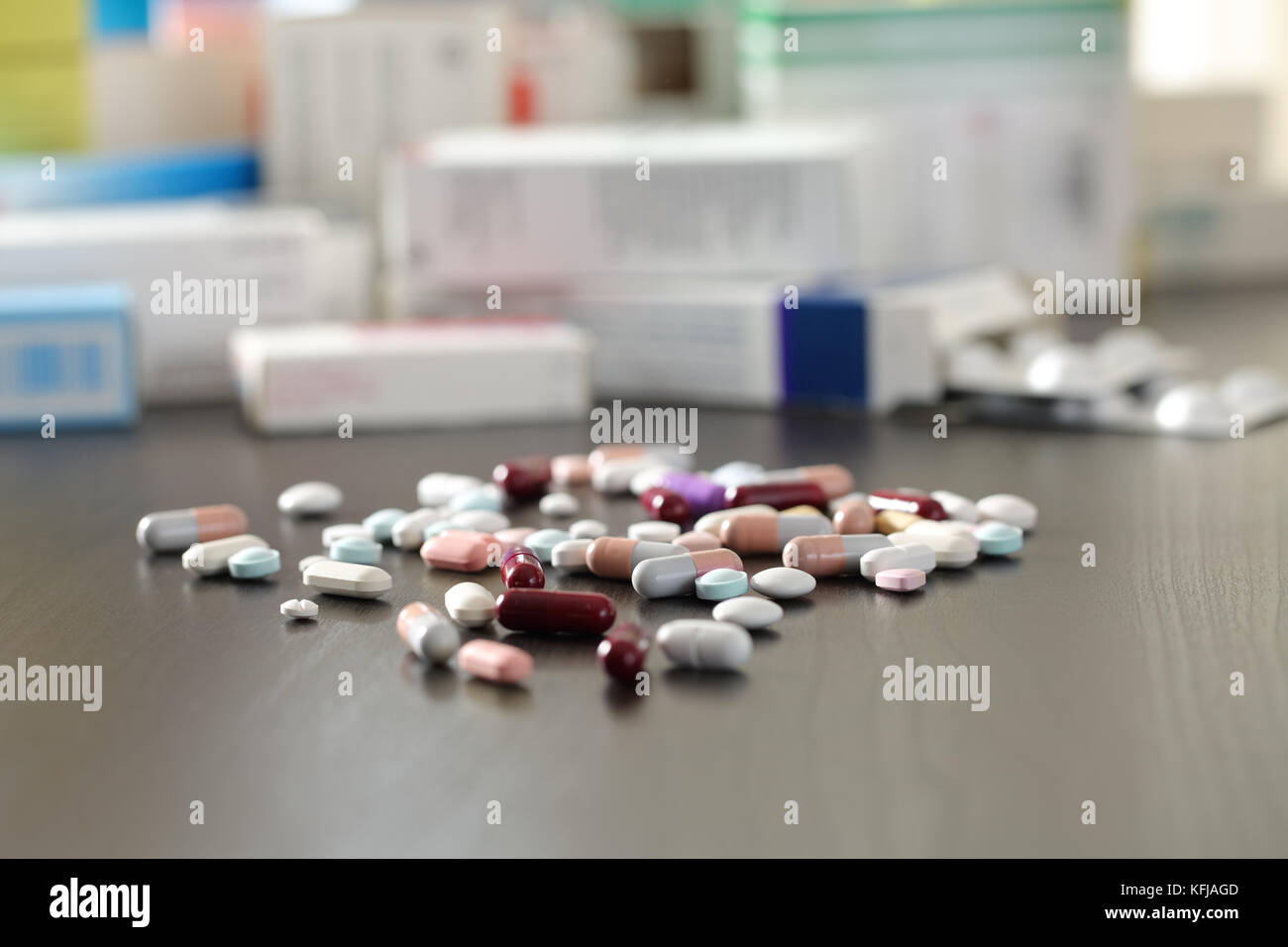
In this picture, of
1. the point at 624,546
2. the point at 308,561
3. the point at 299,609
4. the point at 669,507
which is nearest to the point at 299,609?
the point at 299,609

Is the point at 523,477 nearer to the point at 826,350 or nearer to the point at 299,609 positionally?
the point at 299,609

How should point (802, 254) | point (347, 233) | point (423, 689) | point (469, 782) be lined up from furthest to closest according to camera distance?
point (347, 233), point (802, 254), point (423, 689), point (469, 782)

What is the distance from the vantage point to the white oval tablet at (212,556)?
3.34 ft

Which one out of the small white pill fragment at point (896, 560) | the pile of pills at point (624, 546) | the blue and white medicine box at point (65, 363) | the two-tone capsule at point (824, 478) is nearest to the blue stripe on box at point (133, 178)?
the blue and white medicine box at point (65, 363)

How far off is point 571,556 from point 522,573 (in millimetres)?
64

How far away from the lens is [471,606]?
882mm

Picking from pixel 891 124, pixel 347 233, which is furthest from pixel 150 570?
pixel 891 124

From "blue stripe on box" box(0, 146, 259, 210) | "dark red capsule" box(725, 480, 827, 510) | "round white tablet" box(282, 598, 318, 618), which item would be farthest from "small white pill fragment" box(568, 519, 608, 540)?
"blue stripe on box" box(0, 146, 259, 210)

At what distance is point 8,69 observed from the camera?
241 centimetres

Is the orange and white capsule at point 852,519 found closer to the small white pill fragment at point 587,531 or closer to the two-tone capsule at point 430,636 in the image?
the small white pill fragment at point 587,531

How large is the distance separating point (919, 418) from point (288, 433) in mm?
613

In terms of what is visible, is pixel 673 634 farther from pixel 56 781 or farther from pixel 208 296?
pixel 208 296

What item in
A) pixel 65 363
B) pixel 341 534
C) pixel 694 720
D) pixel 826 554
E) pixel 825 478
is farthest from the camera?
pixel 65 363

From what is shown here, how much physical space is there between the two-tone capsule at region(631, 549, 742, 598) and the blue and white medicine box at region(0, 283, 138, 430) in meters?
0.79
